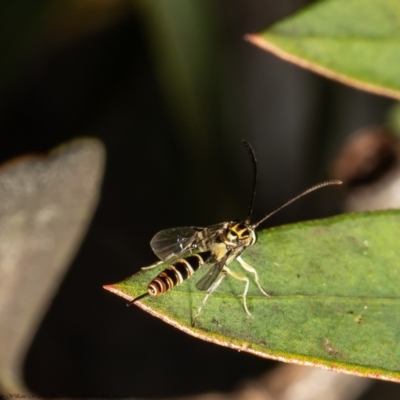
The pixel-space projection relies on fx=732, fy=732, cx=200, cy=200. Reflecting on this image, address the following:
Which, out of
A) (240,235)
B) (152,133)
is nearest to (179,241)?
(240,235)

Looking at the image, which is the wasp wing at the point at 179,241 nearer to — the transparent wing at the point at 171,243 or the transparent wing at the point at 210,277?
the transparent wing at the point at 171,243

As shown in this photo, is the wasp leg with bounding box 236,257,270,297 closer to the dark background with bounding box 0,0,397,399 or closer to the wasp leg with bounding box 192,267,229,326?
the wasp leg with bounding box 192,267,229,326

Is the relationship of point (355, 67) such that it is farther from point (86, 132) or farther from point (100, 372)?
point (86, 132)

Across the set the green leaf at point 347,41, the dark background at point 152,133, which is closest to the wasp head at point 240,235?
the green leaf at point 347,41

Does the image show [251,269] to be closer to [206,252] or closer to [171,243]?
[206,252]

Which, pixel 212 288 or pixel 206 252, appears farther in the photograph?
pixel 206 252

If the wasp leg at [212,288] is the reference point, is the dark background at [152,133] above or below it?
below

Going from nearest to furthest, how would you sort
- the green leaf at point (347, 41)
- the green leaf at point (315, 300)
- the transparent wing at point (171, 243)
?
the green leaf at point (315, 300)
the green leaf at point (347, 41)
the transparent wing at point (171, 243)
